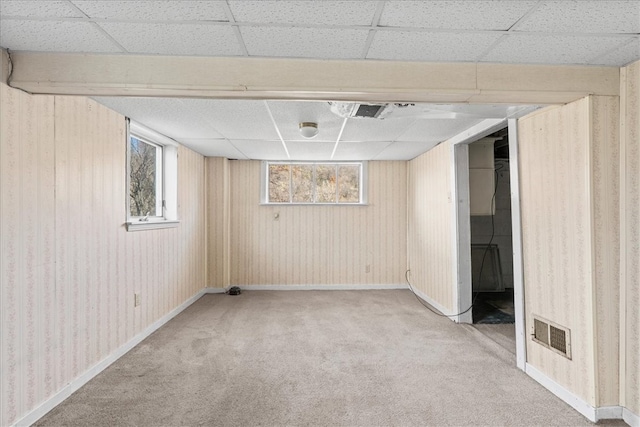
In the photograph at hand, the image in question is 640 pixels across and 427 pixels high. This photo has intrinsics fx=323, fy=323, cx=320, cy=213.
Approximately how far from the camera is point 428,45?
169 cm

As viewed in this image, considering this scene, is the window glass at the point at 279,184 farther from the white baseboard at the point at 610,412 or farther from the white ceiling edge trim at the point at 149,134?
the white baseboard at the point at 610,412

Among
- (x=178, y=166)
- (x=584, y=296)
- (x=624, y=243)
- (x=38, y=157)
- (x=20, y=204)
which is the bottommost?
(x=584, y=296)

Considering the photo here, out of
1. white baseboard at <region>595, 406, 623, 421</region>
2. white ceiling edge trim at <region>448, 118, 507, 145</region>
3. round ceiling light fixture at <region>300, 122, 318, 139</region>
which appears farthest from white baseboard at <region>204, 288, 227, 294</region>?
white baseboard at <region>595, 406, 623, 421</region>

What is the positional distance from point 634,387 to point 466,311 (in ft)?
5.88

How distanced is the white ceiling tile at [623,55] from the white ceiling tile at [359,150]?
7.50 ft

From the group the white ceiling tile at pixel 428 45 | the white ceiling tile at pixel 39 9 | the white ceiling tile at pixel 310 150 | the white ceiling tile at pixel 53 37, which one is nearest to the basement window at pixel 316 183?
the white ceiling tile at pixel 310 150

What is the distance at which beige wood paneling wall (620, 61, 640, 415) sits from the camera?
1.83 m

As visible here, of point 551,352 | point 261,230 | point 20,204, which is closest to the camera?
point 20,204

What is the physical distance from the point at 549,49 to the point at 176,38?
195 cm

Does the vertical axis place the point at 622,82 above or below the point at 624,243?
above

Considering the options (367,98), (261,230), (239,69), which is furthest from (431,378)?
(261,230)

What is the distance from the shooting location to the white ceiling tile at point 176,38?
59.9 inches

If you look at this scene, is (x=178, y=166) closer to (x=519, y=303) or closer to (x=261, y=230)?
(x=261, y=230)

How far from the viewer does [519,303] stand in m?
2.51
